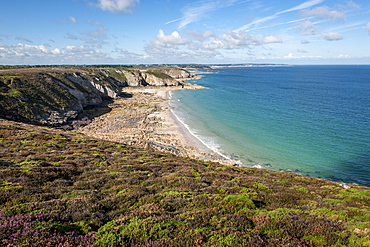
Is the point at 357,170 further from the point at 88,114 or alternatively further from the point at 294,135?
the point at 88,114

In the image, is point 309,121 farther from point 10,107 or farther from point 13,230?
point 10,107

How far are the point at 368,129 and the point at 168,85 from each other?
127749 mm

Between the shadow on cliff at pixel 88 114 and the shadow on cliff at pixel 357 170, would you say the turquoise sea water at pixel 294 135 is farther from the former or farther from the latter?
the shadow on cliff at pixel 88 114

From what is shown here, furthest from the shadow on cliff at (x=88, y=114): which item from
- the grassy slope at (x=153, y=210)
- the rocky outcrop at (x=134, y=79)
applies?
the rocky outcrop at (x=134, y=79)

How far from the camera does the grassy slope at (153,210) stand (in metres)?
8.04

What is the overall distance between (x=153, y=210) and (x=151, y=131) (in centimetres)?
4379

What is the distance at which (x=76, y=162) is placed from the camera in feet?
65.4

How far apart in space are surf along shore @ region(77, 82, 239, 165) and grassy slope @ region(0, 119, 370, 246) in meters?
21.2

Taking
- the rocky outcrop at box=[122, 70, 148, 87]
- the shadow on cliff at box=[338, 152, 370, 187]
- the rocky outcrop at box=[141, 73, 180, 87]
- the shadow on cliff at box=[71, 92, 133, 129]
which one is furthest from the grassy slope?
the rocky outcrop at box=[141, 73, 180, 87]

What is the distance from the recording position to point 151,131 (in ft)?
177

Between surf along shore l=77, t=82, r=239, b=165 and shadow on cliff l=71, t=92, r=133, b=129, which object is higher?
shadow on cliff l=71, t=92, r=133, b=129

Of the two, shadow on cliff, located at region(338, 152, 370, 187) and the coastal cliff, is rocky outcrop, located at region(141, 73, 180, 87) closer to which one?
the coastal cliff

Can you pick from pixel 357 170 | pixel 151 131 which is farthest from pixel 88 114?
pixel 357 170

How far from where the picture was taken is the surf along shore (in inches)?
1629
